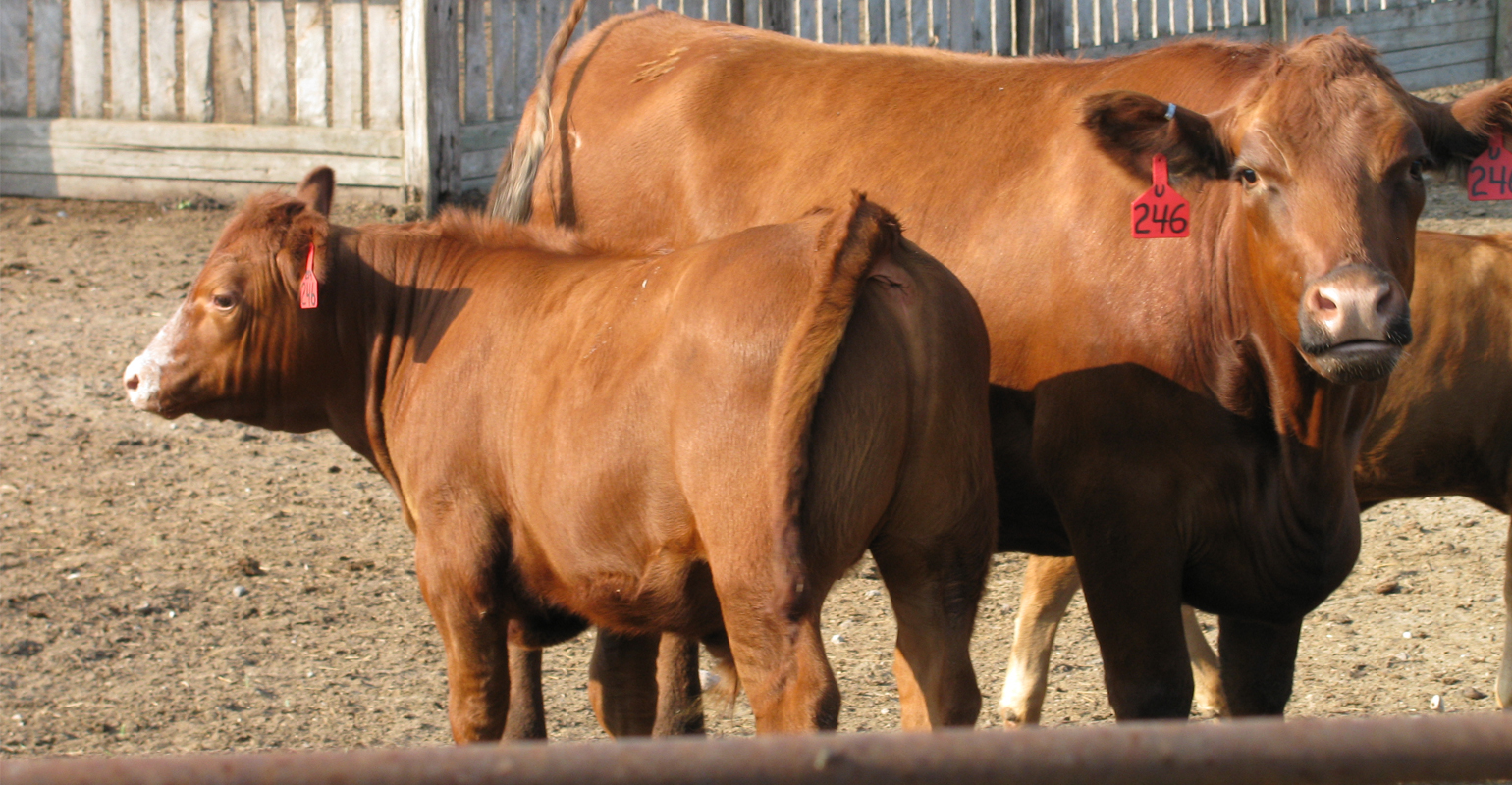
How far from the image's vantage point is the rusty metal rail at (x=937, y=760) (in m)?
1.22

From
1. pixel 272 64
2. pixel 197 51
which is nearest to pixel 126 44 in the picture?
pixel 197 51

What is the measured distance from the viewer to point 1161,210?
3641mm

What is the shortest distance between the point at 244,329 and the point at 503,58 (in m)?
6.80

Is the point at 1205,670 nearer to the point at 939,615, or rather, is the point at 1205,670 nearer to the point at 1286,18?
the point at 939,615

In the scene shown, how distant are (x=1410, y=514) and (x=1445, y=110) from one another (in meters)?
4.03

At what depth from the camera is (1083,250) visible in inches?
152

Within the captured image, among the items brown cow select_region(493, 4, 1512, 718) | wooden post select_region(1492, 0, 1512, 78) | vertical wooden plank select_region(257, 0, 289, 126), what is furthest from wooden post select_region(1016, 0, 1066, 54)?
brown cow select_region(493, 4, 1512, 718)

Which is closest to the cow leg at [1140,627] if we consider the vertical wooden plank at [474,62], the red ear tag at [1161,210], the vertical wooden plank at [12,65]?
the red ear tag at [1161,210]

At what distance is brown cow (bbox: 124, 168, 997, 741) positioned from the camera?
3.03 m

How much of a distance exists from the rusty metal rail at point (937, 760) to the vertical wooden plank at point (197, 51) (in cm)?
1032

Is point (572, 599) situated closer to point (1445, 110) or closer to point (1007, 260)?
point (1007, 260)

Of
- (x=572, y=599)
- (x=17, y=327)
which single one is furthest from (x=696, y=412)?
(x=17, y=327)

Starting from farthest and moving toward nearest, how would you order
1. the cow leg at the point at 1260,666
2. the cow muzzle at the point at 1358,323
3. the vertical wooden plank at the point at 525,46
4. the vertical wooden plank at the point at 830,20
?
the vertical wooden plank at the point at 830,20 < the vertical wooden plank at the point at 525,46 < the cow leg at the point at 1260,666 < the cow muzzle at the point at 1358,323

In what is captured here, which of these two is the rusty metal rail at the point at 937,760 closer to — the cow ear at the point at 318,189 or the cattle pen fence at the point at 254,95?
the cow ear at the point at 318,189
